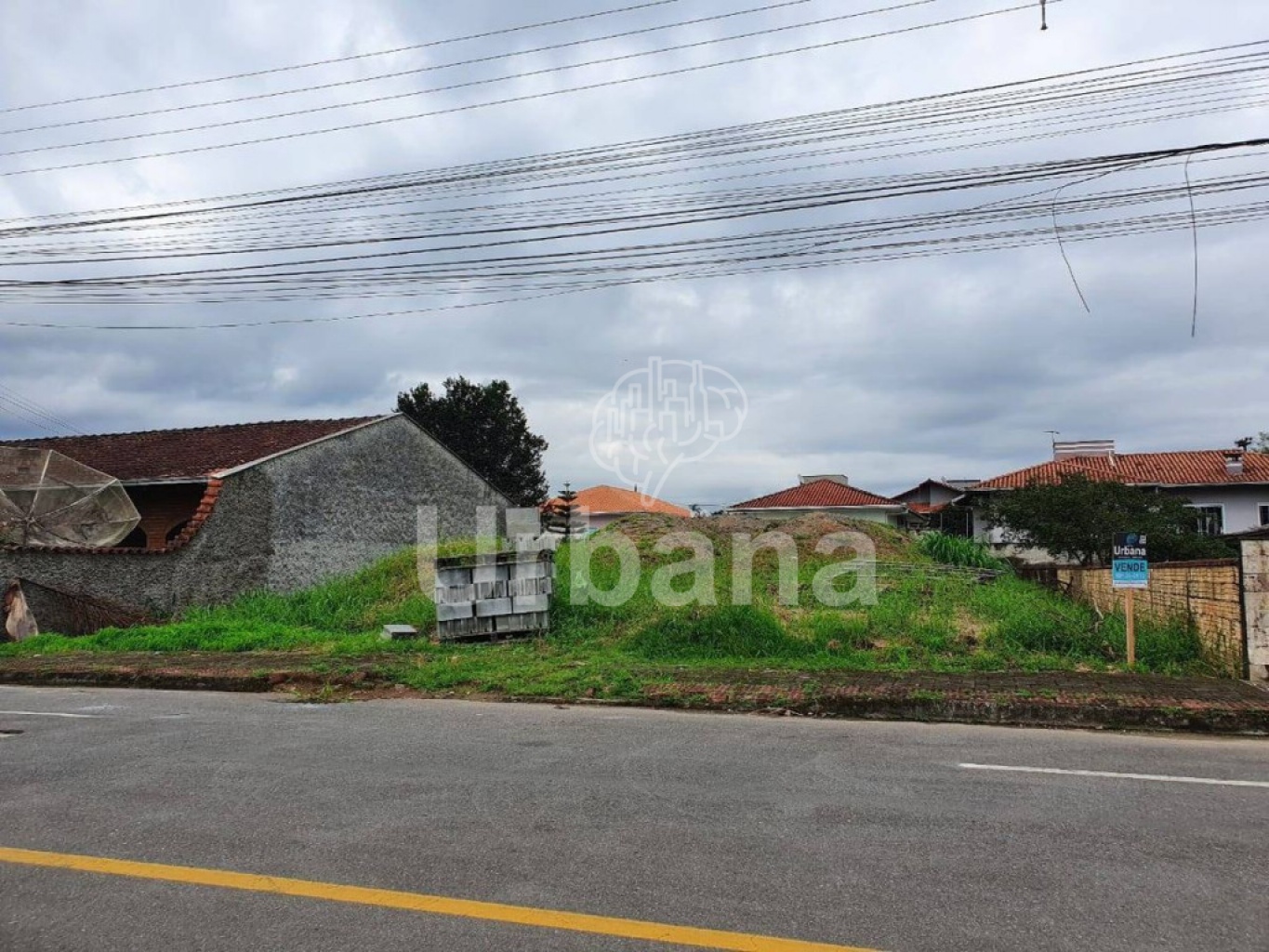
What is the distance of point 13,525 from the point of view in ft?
61.9

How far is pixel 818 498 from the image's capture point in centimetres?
4759

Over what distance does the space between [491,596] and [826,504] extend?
116 ft

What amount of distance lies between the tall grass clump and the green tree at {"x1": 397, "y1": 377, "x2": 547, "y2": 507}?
28211mm

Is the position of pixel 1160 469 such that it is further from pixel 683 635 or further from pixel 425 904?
pixel 425 904

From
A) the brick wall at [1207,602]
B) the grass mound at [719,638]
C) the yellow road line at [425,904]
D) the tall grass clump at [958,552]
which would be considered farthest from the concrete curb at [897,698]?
the tall grass clump at [958,552]

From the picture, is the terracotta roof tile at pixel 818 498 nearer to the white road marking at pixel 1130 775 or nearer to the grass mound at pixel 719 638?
the grass mound at pixel 719 638

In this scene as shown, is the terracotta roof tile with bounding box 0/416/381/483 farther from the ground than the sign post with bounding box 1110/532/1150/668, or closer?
farther from the ground

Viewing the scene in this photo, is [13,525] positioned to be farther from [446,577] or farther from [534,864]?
[534,864]

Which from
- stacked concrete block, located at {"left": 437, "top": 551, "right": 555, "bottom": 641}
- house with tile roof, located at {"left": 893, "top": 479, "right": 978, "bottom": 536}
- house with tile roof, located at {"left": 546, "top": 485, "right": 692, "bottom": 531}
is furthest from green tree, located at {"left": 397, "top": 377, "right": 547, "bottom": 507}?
stacked concrete block, located at {"left": 437, "top": 551, "right": 555, "bottom": 641}

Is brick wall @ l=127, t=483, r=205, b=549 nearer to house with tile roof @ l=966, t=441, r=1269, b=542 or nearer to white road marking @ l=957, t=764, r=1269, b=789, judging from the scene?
white road marking @ l=957, t=764, r=1269, b=789

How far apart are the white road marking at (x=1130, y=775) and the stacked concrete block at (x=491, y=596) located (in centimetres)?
814

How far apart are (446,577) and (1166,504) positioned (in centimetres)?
1970

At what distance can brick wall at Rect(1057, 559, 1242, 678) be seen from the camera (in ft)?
31.4

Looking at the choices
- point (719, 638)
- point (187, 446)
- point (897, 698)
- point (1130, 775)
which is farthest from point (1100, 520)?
point (187, 446)
